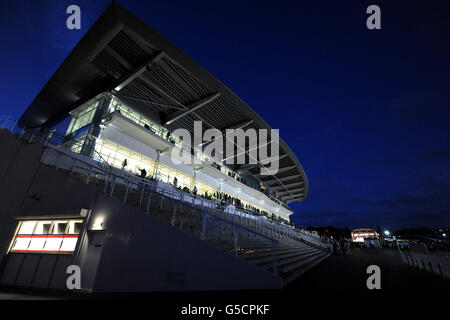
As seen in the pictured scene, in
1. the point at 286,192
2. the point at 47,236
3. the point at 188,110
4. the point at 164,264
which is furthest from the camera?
the point at 286,192

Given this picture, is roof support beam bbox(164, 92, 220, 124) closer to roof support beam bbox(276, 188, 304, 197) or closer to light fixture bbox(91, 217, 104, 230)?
light fixture bbox(91, 217, 104, 230)

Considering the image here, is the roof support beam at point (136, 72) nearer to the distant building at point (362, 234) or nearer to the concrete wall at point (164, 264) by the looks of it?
the concrete wall at point (164, 264)

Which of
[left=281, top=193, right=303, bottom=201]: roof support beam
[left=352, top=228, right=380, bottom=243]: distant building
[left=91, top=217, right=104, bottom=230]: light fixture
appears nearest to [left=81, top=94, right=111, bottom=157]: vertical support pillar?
[left=91, top=217, right=104, bottom=230]: light fixture

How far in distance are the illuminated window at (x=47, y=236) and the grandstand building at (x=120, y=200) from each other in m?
0.04

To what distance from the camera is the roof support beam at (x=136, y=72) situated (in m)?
15.7

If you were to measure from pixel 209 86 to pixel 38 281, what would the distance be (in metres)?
17.7

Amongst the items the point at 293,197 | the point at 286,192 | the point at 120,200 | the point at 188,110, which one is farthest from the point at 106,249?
the point at 293,197

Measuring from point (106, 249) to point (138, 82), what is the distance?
17059 mm

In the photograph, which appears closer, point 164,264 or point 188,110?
point 164,264

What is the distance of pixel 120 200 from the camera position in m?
6.14

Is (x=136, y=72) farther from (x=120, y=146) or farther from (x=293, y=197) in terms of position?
(x=293, y=197)

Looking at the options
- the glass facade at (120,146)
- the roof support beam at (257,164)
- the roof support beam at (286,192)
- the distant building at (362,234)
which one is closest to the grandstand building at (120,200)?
the glass facade at (120,146)
